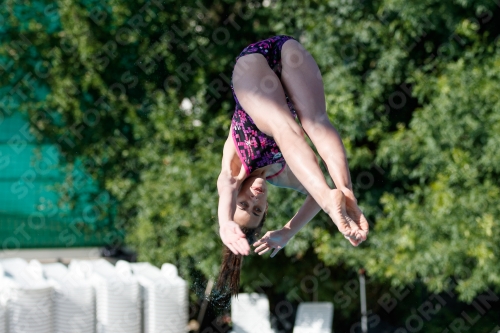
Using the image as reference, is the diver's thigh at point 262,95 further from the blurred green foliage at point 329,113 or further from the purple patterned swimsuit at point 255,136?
the blurred green foliage at point 329,113

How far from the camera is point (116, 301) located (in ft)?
20.1

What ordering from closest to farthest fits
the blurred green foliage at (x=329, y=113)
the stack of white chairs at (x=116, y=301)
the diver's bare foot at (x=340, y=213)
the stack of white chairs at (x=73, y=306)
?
1. the diver's bare foot at (x=340, y=213)
2. the stack of white chairs at (x=73, y=306)
3. the stack of white chairs at (x=116, y=301)
4. the blurred green foliage at (x=329, y=113)

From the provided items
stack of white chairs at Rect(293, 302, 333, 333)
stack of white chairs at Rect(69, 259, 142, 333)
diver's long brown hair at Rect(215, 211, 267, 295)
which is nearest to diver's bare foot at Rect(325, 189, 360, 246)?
diver's long brown hair at Rect(215, 211, 267, 295)

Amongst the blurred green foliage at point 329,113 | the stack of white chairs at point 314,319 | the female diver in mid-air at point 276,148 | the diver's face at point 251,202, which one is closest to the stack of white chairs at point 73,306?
the blurred green foliage at point 329,113

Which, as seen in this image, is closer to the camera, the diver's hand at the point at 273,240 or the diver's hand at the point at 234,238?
the diver's hand at the point at 234,238

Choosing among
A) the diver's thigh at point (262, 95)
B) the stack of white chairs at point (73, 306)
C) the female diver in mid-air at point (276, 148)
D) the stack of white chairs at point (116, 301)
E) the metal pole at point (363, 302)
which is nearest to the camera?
the female diver in mid-air at point (276, 148)

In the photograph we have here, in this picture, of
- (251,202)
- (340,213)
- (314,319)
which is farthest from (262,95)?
(314,319)

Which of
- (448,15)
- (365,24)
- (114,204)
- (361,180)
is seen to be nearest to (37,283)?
(114,204)

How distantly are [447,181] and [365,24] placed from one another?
4.84 ft

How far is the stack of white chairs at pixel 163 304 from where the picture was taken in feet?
20.7

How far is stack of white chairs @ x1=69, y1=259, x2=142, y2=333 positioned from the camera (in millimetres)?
6094

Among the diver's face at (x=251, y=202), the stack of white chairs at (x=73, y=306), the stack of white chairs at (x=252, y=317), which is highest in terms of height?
the diver's face at (x=251, y=202)

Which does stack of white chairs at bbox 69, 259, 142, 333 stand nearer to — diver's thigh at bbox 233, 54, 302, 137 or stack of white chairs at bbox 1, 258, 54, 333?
stack of white chairs at bbox 1, 258, 54, 333

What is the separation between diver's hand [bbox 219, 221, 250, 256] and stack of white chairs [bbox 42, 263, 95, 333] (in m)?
3.01
